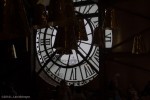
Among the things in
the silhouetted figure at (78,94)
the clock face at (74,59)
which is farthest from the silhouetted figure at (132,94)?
the clock face at (74,59)

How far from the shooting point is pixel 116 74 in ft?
19.9

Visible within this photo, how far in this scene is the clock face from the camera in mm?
6477

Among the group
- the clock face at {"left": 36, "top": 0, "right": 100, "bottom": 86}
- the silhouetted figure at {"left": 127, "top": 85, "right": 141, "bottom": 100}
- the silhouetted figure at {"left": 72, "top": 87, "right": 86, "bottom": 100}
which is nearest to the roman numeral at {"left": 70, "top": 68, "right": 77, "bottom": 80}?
the clock face at {"left": 36, "top": 0, "right": 100, "bottom": 86}

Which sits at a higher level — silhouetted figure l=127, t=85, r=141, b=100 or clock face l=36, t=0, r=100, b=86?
clock face l=36, t=0, r=100, b=86

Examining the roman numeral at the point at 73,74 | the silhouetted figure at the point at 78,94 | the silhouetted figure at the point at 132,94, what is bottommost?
the silhouetted figure at the point at 78,94

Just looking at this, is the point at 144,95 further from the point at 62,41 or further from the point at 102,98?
the point at 62,41

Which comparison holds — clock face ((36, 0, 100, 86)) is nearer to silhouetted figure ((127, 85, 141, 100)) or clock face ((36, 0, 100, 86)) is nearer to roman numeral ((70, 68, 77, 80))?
roman numeral ((70, 68, 77, 80))

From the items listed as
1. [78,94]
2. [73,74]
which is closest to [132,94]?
[78,94]

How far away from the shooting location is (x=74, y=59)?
667 centimetres

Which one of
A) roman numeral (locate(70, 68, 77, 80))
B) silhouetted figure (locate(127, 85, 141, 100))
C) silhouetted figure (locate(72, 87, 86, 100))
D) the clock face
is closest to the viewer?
silhouetted figure (locate(127, 85, 141, 100))

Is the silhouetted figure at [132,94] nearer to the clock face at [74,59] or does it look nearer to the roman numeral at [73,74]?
the clock face at [74,59]

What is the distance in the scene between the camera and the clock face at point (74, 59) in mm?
6477

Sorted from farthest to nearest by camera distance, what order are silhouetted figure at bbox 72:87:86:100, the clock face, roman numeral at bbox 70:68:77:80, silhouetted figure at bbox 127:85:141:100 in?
roman numeral at bbox 70:68:77:80 < the clock face < silhouetted figure at bbox 72:87:86:100 < silhouetted figure at bbox 127:85:141:100

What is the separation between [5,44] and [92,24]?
2184 mm
